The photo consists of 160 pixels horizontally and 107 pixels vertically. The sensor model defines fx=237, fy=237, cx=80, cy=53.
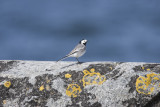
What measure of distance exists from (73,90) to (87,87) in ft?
1.16

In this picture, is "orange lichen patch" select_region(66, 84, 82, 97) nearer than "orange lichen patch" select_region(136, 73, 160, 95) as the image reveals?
No

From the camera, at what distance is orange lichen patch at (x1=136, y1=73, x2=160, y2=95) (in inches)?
218

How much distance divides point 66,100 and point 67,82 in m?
0.55

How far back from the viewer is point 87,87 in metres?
5.84

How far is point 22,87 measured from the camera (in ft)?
19.7

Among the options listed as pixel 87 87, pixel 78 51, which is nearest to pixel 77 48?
pixel 78 51

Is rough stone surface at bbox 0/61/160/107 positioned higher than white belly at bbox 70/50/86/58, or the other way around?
white belly at bbox 70/50/86/58

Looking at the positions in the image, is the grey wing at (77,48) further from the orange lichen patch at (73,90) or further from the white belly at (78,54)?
the orange lichen patch at (73,90)

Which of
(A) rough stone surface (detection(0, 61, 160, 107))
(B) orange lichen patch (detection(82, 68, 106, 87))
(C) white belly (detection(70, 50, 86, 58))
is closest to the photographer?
(A) rough stone surface (detection(0, 61, 160, 107))

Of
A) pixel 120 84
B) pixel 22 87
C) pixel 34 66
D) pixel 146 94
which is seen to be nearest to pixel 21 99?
pixel 22 87

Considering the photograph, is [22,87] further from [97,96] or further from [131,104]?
[131,104]

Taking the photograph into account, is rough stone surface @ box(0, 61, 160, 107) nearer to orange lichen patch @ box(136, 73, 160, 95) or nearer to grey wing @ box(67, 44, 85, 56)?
orange lichen patch @ box(136, 73, 160, 95)

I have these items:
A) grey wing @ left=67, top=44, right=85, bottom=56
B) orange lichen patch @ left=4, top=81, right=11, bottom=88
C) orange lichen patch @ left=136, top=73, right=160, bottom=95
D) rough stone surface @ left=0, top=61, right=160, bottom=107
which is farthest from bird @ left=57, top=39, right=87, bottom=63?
orange lichen patch @ left=136, top=73, right=160, bottom=95

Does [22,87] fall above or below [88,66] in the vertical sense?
below
